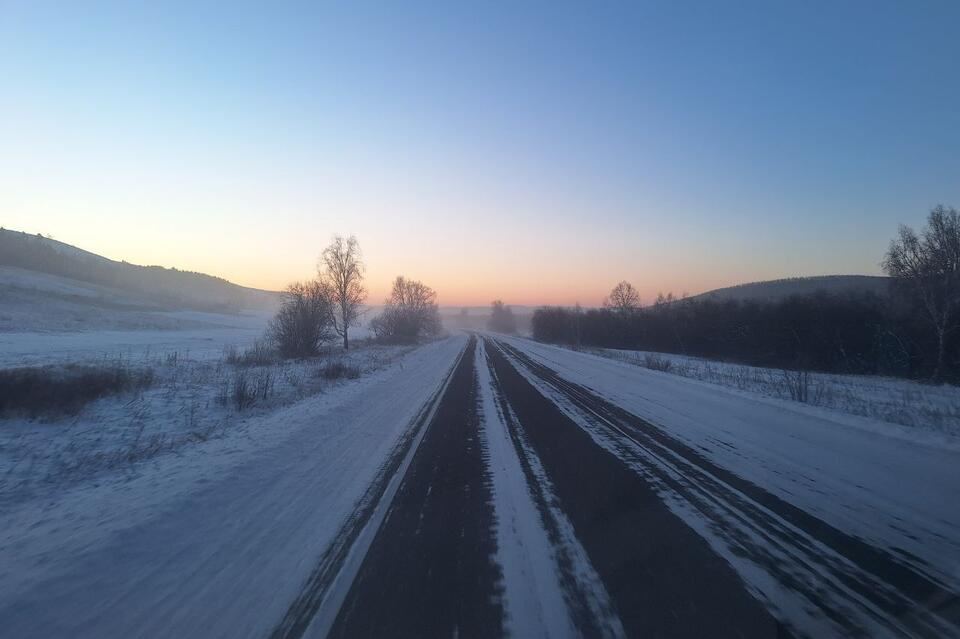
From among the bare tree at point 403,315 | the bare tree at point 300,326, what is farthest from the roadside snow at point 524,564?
the bare tree at point 403,315

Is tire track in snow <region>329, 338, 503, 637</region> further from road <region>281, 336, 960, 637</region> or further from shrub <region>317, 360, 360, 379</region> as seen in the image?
shrub <region>317, 360, 360, 379</region>

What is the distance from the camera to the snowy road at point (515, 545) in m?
3.38

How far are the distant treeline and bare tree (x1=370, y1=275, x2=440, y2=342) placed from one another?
30072 millimetres

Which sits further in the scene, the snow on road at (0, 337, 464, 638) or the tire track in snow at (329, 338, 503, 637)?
the snow on road at (0, 337, 464, 638)

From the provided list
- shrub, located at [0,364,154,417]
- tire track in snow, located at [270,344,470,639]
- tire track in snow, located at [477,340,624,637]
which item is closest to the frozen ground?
shrub, located at [0,364,154,417]

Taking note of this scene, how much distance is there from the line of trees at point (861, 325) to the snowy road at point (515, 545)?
30.8 m

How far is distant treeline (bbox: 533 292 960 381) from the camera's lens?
32.6m

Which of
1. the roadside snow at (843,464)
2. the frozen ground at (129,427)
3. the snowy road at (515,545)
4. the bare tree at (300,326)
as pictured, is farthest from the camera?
the bare tree at (300,326)

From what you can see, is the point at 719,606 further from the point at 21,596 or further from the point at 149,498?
the point at 149,498

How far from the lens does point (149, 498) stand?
6074 mm

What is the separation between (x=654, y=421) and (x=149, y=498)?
29.8 feet

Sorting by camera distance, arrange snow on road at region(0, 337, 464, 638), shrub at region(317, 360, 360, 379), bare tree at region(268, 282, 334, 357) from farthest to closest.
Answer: bare tree at region(268, 282, 334, 357) → shrub at region(317, 360, 360, 379) → snow on road at region(0, 337, 464, 638)

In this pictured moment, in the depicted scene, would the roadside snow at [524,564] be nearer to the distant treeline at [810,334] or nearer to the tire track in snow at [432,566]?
the tire track in snow at [432,566]

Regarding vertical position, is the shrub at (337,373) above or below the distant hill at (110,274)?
below
